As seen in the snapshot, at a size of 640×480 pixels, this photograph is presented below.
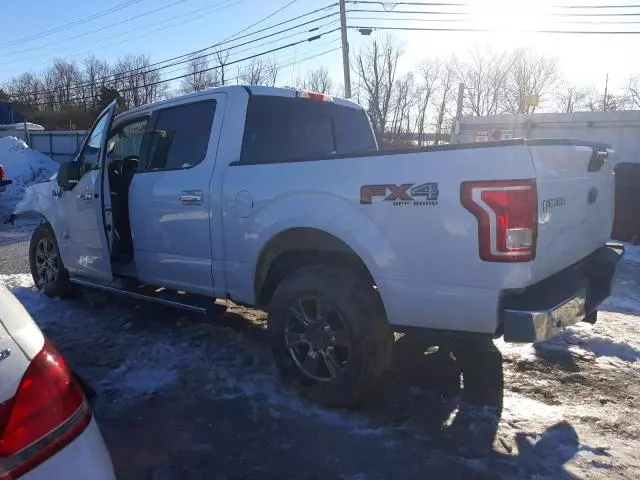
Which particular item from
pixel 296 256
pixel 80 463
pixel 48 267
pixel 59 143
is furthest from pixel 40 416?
pixel 59 143

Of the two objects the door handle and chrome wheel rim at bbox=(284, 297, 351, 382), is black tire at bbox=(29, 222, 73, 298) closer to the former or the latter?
the door handle

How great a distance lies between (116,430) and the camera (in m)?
3.28

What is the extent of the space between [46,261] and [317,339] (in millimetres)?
4131

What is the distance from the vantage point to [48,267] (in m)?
6.21

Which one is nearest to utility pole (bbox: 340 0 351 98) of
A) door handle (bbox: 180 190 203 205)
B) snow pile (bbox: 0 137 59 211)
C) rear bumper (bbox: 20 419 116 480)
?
snow pile (bbox: 0 137 59 211)

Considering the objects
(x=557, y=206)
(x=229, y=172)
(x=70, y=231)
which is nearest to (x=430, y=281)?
(x=557, y=206)

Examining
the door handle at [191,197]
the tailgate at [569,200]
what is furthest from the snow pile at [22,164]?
the tailgate at [569,200]

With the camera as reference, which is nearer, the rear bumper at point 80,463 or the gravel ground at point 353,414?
the rear bumper at point 80,463

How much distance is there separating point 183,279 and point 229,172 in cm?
107

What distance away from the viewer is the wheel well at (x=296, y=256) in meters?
3.53

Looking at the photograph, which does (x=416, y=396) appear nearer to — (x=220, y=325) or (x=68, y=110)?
(x=220, y=325)

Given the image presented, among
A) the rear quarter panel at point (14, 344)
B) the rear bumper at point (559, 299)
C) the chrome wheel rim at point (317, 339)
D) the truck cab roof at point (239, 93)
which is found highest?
the truck cab roof at point (239, 93)

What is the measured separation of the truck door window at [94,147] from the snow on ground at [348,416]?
161 centimetres

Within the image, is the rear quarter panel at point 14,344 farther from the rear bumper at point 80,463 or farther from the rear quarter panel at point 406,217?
the rear quarter panel at point 406,217
